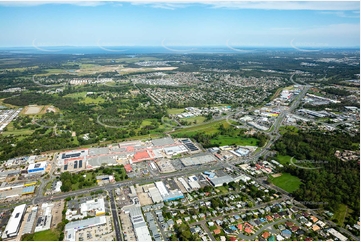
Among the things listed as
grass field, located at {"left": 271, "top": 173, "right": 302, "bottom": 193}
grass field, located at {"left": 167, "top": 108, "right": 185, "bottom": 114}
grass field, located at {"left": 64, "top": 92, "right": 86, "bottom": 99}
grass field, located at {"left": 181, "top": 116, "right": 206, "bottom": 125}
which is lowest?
grass field, located at {"left": 271, "top": 173, "right": 302, "bottom": 193}

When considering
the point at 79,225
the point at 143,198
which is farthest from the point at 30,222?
the point at 143,198

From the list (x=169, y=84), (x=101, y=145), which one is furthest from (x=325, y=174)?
(x=169, y=84)

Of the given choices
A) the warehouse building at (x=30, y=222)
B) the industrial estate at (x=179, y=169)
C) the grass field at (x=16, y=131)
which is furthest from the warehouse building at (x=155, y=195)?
the grass field at (x=16, y=131)

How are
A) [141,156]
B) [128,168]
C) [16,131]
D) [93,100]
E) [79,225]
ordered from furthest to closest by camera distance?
[93,100] < [16,131] < [141,156] < [128,168] < [79,225]

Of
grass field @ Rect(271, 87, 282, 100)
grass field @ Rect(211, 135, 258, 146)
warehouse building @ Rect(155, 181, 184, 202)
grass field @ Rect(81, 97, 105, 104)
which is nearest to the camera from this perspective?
warehouse building @ Rect(155, 181, 184, 202)

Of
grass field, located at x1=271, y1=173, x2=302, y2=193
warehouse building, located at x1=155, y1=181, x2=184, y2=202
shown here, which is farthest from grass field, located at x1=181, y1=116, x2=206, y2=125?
warehouse building, located at x1=155, y1=181, x2=184, y2=202

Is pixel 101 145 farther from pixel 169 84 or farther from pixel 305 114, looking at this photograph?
pixel 169 84

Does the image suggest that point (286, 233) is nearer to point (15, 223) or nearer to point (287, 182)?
point (287, 182)

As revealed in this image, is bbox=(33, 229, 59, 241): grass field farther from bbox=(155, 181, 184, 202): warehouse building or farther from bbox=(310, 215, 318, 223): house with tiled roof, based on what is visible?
bbox=(310, 215, 318, 223): house with tiled roof

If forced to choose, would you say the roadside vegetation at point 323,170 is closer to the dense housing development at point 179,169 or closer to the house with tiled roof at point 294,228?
the dense housing development at point 179,169
